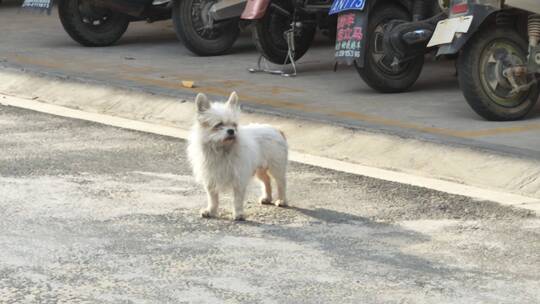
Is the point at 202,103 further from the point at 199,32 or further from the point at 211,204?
the point at 199,32

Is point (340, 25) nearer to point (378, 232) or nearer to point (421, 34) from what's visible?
point (421, 34)

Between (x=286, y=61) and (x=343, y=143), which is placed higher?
(x=343, y=143)

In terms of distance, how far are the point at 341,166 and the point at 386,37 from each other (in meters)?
2.51

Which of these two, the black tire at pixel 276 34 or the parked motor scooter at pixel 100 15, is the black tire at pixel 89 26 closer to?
the parked motor scooter at pixel 100 15

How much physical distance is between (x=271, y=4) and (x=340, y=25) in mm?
2027

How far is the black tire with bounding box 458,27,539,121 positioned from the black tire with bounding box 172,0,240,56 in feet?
17.4

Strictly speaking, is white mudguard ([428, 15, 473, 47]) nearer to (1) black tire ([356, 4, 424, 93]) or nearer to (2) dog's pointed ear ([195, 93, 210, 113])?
(1) black tire ([356, 4, 424, 93])

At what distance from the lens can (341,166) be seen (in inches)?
395

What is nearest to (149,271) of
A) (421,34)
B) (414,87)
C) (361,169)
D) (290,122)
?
(361,169)

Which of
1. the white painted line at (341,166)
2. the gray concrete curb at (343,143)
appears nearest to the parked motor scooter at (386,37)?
the gray concrete curb at (343,143)

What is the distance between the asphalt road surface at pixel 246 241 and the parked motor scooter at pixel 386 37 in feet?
7.92

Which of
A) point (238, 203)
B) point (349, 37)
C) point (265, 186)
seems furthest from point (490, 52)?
point (238, 203)

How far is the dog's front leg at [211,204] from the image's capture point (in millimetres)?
8461

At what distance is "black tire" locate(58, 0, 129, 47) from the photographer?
16750 millimetres
